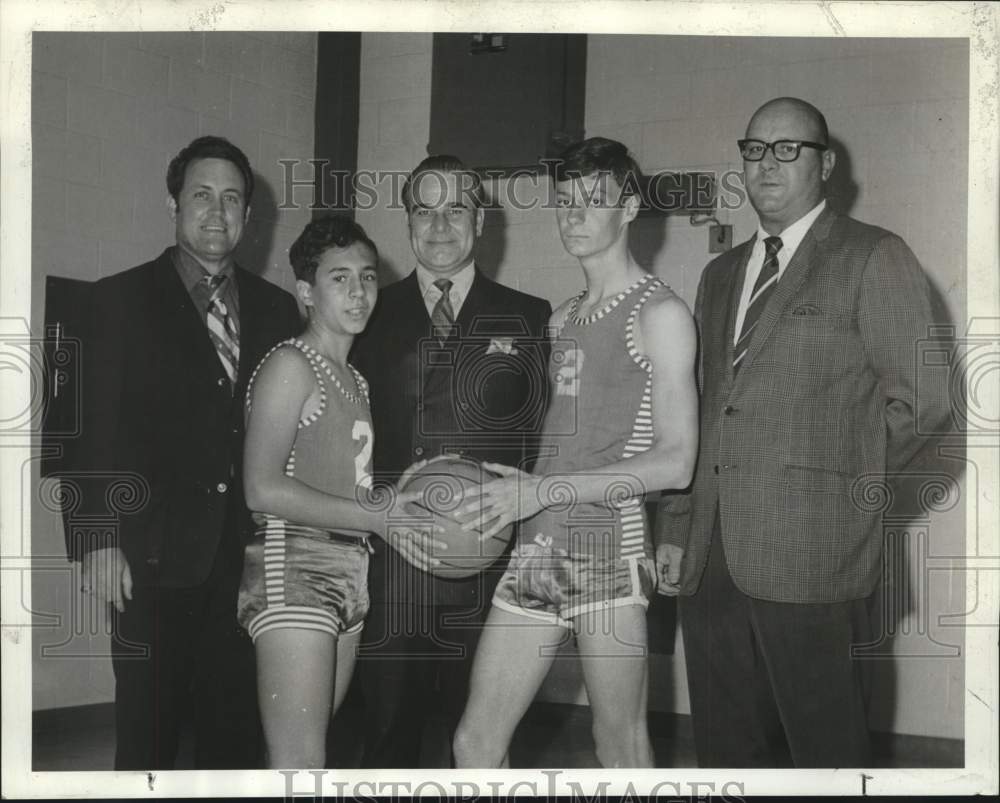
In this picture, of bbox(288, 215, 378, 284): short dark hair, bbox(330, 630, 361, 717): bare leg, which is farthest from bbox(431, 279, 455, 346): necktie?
bbox(330, 630, 361, 717): bare leg

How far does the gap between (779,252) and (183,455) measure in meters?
1.88

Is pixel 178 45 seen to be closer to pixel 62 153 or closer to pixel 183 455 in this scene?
pixel 62 153

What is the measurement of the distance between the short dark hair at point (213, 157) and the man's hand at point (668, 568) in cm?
165

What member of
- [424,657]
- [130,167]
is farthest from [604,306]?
[130,167]

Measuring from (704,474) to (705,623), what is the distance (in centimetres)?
44

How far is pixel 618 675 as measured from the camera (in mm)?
3211

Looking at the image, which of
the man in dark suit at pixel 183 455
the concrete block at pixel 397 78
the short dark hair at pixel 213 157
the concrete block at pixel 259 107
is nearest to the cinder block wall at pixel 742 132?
the concrete block at pixel 397 78

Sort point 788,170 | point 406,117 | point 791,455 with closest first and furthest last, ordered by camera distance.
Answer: point 791,455, point 788,170, point 406,117

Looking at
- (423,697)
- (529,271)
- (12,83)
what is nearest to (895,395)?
(529,271)

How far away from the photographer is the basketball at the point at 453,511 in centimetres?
326

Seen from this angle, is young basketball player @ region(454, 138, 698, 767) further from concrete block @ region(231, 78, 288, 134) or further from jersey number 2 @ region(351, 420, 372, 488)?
concrete block @ region(231, 78, 288, 134)

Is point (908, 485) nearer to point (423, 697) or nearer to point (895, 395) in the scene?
point (895, 395)

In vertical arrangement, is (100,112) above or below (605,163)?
above

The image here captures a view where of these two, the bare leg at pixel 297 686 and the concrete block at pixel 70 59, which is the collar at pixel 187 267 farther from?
the bare leg at pixel 297 686
